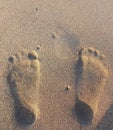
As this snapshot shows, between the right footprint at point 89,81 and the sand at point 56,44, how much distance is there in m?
0.04

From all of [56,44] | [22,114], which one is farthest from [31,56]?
[22,114]

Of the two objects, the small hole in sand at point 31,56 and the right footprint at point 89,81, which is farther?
the small hole in sand at point 31,56

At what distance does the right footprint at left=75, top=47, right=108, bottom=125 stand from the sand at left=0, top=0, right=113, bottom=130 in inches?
1.7

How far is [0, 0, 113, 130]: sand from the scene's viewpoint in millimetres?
3088

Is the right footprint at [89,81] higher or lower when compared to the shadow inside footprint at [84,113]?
higher

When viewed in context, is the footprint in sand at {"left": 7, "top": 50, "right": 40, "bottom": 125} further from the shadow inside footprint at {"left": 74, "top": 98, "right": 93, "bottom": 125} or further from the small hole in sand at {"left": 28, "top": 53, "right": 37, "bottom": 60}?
the shadow inside footprint at {"left": 74, "top": 98, "right": 93, "bottom": 125}

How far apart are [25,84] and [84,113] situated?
61 cm

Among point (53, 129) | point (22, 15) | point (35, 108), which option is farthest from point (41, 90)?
point (22, 15)

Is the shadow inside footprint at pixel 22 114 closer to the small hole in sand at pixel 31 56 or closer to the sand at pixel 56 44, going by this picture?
the sand at pixel 56 44

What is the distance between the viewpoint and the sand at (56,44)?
3088 mm

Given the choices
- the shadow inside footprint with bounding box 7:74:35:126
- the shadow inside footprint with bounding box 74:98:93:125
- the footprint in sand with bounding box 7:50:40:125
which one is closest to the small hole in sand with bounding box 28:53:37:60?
the footprint in sand with bounding box 7:50:40:125

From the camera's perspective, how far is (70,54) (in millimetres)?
3400

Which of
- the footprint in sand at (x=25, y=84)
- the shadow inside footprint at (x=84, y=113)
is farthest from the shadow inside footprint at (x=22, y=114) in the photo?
the shadow inside footprint at (x=84, y=113)

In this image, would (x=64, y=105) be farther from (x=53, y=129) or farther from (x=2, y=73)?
(x=2, y=73)
